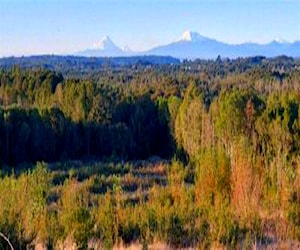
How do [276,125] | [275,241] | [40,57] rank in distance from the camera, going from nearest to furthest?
[275,241]
[276,125]
[40,57]

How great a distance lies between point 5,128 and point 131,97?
9011mm

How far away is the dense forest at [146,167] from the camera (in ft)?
25.2

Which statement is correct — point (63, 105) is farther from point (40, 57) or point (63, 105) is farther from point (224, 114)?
point (40, 57)

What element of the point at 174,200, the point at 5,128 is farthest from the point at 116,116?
the point at 174,200

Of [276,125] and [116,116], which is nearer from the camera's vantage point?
[276,125]

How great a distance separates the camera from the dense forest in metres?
7.69

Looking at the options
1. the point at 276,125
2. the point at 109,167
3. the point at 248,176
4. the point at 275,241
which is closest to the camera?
the point at 275,241

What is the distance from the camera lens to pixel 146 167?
26.2 meters

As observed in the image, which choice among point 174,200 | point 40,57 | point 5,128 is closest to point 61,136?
point 5,128

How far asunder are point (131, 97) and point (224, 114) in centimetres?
916

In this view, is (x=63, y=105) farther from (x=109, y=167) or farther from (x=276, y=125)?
(x=276, y=125)

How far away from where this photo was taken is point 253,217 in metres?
8.30

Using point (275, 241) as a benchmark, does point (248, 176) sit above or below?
above

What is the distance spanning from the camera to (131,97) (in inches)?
1347
